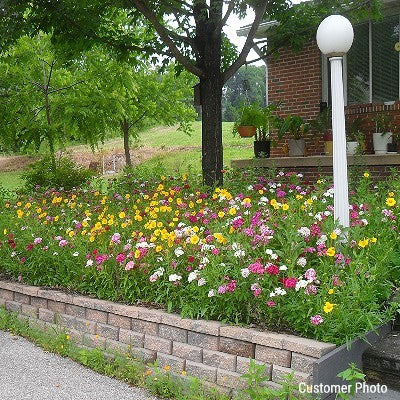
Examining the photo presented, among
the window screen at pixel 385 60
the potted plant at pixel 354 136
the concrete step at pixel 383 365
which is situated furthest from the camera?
the window screen at pixel 385 60

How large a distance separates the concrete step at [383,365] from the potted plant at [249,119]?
733cm

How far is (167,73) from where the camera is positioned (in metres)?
21.6

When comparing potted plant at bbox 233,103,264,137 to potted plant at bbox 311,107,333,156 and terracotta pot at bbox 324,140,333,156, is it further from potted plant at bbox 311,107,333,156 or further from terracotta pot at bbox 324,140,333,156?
terracotta pot at bbox 324,140,333,156

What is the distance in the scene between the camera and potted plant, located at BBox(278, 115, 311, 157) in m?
10.6

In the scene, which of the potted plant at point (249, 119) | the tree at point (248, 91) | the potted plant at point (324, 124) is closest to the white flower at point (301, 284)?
the potted plant at point (324, 124)

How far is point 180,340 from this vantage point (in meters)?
4.14

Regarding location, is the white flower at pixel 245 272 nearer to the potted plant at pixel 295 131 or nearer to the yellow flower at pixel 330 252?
the yellow flower at pixel 330 252

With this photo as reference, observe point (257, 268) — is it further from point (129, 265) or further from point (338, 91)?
point (338, 91)

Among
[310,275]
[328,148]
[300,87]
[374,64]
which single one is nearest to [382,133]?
[328,148]

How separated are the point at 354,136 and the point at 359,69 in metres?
1.39

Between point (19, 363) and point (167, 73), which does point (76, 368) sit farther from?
point (167, 73)

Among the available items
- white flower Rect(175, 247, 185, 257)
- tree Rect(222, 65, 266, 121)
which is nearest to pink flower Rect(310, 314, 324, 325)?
white flower Rect(175, 247, 185, 257)

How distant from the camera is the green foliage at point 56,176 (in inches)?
432

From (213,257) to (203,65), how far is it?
493 centimetres
